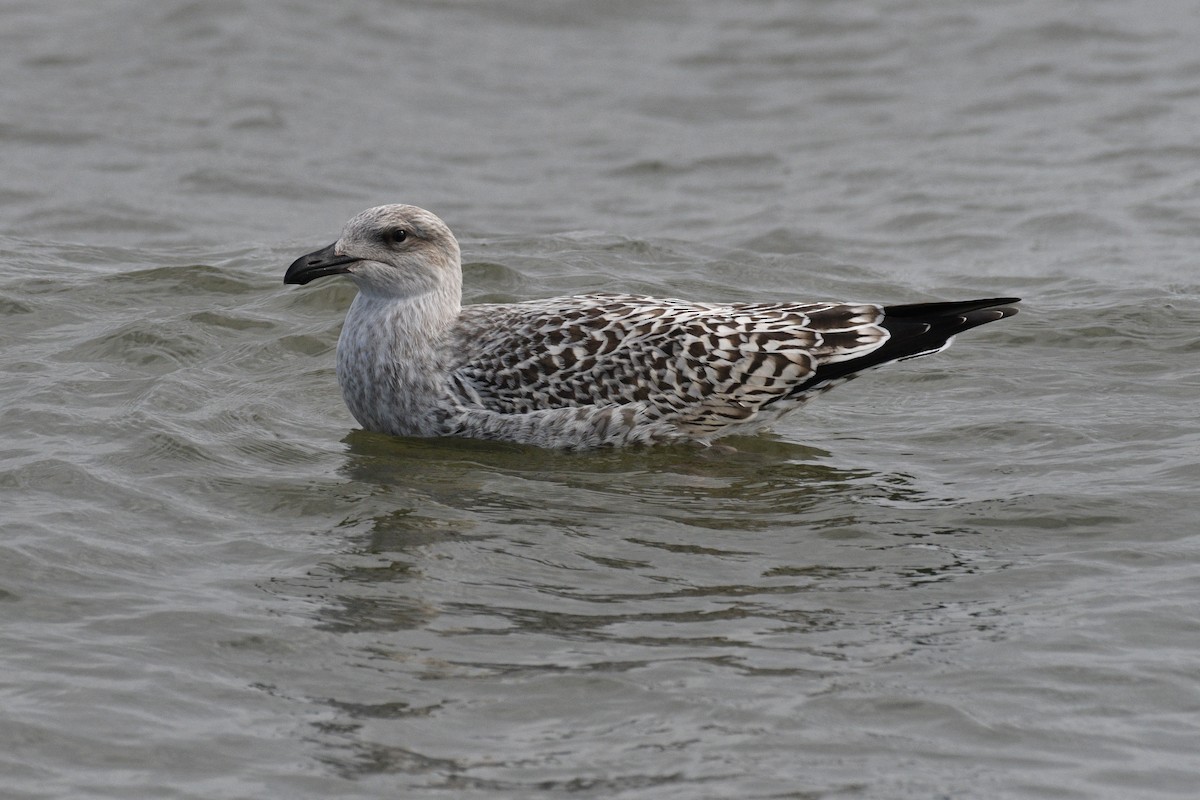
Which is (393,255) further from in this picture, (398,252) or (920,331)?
(920,331)

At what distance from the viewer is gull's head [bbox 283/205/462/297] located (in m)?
10.2

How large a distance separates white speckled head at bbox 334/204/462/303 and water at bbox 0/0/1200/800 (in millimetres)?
949

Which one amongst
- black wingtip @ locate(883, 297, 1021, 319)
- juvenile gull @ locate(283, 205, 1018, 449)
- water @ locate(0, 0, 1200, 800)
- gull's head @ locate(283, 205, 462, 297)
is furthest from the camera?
gull's head @ locate(283, 205, 462, 297)

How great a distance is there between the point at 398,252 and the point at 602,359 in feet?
4.84

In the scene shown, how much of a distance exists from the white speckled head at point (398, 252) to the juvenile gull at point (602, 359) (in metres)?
0.01

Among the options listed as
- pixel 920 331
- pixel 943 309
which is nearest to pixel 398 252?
pixel 920 331

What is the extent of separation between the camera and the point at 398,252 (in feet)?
34.0

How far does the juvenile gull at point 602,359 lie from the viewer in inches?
389

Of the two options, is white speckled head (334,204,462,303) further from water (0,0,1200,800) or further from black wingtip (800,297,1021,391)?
black wingtip (800,297,1021,391)

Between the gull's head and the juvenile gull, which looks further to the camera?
the gull's head

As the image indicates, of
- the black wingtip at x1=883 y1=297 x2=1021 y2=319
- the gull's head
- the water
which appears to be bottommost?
the water

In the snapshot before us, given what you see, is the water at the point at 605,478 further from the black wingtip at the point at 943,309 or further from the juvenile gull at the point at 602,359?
the black wingtip at the point at 943,309

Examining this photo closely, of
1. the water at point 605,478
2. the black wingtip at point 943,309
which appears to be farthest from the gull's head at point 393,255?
the black wingtip at point 943,309

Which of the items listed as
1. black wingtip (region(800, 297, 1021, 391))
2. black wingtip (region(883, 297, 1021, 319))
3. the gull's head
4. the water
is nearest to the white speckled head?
the gull's head
